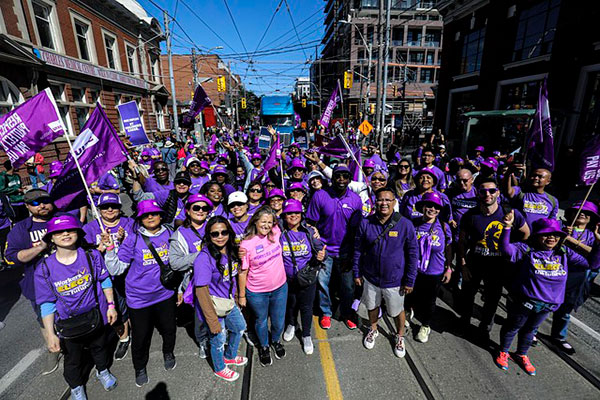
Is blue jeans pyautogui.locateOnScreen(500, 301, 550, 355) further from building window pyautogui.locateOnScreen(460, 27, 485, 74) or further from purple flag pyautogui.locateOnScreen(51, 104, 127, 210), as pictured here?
building window pyautogui.locateOnScreen(460, 27, 485, 74)

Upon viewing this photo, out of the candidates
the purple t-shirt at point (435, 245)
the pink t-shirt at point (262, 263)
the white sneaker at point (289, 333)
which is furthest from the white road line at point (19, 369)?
the purple t-shirt at point (435, 245)

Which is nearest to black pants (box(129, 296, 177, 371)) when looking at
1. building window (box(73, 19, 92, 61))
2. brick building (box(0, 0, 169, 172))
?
brick building (box(0, 0, 169, 172))

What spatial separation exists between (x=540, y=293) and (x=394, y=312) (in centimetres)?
146

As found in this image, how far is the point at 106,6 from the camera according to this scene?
19250mm

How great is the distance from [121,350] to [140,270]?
4.57 feet

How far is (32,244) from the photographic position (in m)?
3.24

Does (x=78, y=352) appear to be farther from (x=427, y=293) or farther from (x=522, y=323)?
(x=522, y=323)

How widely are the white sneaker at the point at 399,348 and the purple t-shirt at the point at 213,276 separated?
6.68 feet

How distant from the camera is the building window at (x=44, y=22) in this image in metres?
14.4

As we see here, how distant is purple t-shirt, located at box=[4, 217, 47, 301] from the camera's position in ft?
10.3

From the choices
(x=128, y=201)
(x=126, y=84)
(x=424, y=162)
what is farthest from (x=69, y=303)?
→ (x=126, y=84)

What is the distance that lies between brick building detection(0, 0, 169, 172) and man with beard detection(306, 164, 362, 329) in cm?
1411

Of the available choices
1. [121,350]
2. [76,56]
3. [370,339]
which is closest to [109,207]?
[121,350]

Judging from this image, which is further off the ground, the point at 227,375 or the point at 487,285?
the point at 487,285
